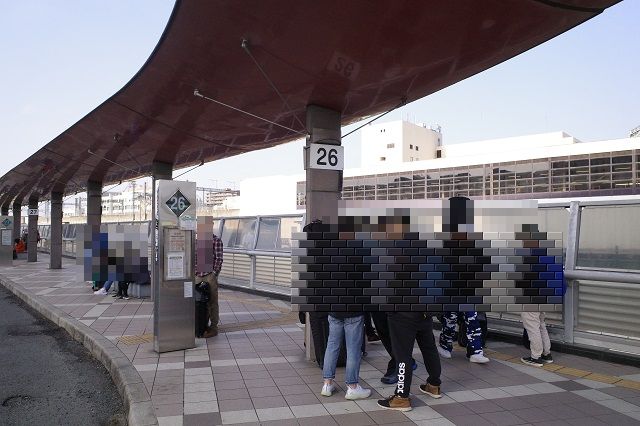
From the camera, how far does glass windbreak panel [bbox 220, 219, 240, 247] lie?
14.0m

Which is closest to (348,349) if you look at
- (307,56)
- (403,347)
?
(403,347)

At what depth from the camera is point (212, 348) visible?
676 cm

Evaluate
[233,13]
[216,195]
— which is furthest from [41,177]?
[216,195]

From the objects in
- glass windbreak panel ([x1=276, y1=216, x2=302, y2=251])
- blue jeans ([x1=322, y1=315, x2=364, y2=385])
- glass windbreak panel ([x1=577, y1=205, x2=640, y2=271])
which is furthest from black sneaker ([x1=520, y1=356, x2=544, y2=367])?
glass windbreak panel ([x1=276, y1=216, x2=302, y2=251])

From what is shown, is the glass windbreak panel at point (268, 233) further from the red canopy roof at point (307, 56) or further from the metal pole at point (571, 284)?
the metal pole at point (571, 284)

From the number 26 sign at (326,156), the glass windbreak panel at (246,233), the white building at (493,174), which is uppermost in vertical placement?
the white building at (493,174)

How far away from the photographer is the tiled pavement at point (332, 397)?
4305mm

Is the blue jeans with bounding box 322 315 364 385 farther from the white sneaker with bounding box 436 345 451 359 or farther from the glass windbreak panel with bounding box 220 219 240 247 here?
the glass windbreak panel with bounding box 220 219 240 247

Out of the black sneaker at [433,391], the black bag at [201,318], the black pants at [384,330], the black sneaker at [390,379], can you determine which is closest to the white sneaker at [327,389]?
the black sneaker at [390,379]

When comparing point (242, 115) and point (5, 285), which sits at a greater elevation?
point (242, 115)

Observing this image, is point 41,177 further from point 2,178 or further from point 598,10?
point 598,10

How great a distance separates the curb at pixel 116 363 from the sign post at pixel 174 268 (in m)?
0.62

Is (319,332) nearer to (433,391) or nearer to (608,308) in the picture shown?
(433,391)

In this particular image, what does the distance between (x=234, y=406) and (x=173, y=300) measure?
2416mm
